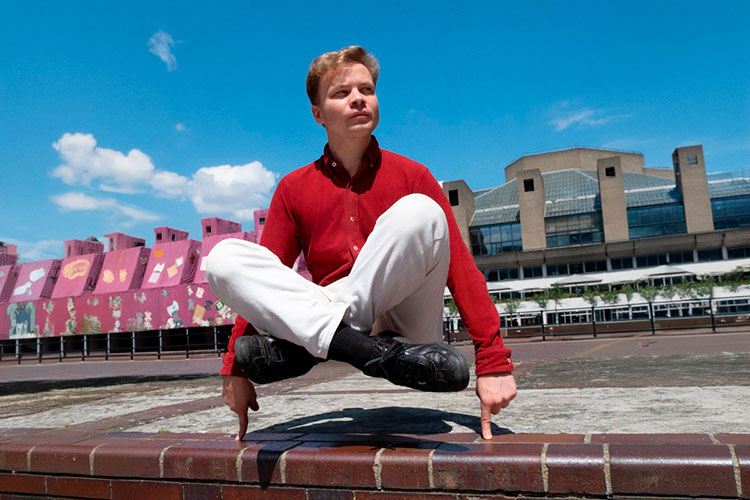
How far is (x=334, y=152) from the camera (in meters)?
2.18

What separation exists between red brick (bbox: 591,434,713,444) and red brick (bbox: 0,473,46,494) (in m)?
1.98

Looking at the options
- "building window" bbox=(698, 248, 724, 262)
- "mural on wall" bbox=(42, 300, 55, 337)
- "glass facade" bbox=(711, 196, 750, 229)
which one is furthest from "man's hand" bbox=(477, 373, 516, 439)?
"glass facade" bbox=(711, 196, 750, 229)

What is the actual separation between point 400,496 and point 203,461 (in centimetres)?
68

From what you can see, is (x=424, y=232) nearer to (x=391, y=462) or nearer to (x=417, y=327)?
(x=417, y=327)

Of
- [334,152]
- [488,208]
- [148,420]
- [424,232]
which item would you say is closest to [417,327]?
[424,232]

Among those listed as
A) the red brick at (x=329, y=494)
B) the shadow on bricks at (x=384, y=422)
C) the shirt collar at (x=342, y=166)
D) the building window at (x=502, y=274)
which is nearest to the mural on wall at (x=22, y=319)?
the building window at (x=502, y=274)

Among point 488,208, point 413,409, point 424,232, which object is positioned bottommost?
point 413,409

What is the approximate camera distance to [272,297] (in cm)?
166

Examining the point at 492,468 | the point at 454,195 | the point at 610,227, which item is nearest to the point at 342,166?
the point at 492,468

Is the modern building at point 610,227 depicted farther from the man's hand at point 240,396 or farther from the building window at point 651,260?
the man's hand at point 240,396

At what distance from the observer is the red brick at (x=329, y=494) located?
1604 mm

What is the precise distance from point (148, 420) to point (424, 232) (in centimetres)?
198

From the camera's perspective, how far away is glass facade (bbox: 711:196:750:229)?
35.4 metres

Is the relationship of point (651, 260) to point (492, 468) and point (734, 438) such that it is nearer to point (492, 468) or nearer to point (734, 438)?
point (734, 438)
